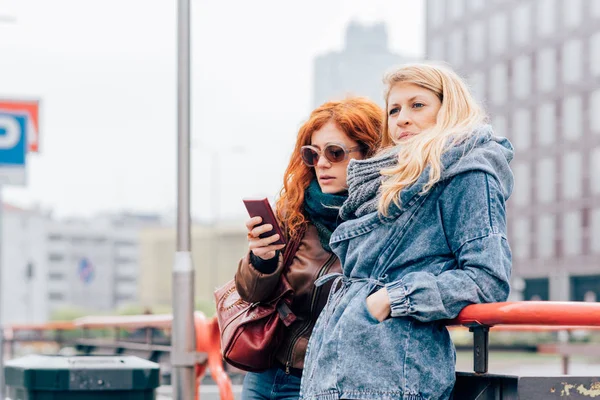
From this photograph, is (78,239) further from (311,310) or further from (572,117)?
(311,310)

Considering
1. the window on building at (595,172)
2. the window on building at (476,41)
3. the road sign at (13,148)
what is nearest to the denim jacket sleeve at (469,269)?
the road sign at (13,148)

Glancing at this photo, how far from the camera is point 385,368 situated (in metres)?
2.45

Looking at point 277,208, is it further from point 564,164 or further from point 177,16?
point 564,164

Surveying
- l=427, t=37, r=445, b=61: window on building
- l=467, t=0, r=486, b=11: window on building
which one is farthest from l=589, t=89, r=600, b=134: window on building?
l=427, t=37, r=445, b=61: window on building

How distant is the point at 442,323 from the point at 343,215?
438 mm

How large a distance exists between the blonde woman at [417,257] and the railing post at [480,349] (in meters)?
0.08

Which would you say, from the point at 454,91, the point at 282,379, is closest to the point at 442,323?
the point at 454,91

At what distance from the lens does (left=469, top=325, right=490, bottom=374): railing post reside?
2592 mm

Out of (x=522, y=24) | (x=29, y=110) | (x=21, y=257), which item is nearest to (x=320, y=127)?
(x=29, y=110)

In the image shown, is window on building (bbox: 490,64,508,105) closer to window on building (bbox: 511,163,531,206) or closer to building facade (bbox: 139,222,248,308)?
window on building (bbox: 511,163,531,206)

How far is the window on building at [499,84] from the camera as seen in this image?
6028 centimetres

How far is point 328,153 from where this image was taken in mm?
3264

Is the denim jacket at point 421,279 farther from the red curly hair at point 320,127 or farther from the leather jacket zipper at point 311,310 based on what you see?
the red curly hair at point 320,127

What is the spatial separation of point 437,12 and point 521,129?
434 inches
